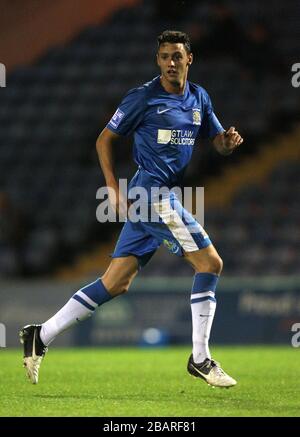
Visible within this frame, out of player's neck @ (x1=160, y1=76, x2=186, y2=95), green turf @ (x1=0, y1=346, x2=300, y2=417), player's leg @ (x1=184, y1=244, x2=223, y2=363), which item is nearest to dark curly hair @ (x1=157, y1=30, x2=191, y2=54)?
player's neck @ (x1=160, y1=76, x2=186, y2=95)

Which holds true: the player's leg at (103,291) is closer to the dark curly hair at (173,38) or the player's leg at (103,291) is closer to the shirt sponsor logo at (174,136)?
the shirt sponsor logo at (174,136)

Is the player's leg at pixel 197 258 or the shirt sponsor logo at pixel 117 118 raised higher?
the shirt sponsor logo at pixel 117 118

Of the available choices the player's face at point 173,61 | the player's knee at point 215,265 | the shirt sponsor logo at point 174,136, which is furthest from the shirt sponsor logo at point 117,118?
the player's knee at point 215,265

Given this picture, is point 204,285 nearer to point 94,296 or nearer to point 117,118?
point 94,296

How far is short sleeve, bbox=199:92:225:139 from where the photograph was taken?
6766 mm

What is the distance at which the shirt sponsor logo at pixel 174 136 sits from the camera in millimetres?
6441

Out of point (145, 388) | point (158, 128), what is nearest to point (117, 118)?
point (158, 128)

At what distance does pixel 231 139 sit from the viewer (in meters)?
6.62

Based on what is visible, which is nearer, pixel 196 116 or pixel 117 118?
pixel 117 118

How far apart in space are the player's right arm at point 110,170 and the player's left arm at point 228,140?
28.1 inches

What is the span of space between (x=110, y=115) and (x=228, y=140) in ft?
35.1

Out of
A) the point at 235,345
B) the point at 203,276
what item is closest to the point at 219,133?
the point at 203,276

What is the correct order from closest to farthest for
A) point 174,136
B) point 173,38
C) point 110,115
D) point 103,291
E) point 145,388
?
point 173,38 < point 174,136 < point 103,291 < point 145,388 < point 110,115

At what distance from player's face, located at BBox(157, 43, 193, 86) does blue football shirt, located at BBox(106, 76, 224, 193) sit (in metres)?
0.12
